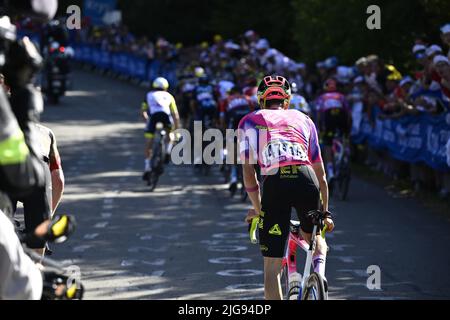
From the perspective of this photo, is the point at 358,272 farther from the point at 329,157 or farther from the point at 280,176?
the point at 329,157

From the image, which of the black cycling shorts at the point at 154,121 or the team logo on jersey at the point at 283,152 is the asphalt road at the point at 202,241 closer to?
the black cycling shorts at the point at 154,121

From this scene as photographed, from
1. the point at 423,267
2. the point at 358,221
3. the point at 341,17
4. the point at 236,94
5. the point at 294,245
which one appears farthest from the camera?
the point at 341,17

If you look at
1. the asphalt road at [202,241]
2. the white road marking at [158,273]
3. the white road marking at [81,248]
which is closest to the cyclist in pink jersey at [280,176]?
the asphalt road at [202,241]

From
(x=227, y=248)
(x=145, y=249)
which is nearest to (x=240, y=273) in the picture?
(x=227, y=248)

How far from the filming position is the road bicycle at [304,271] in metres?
7.23

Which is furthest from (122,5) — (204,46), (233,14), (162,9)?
(204,46)

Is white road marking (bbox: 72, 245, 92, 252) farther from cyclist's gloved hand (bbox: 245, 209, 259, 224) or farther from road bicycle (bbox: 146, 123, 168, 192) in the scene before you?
road bicycle (bbox: 146, 123, 168, 192)

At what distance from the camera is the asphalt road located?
10.9m

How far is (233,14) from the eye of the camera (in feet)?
146

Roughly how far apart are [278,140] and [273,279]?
36.4 inches

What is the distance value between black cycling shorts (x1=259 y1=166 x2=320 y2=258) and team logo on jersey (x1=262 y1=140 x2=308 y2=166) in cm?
7

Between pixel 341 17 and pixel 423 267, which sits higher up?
pixel 341 17
